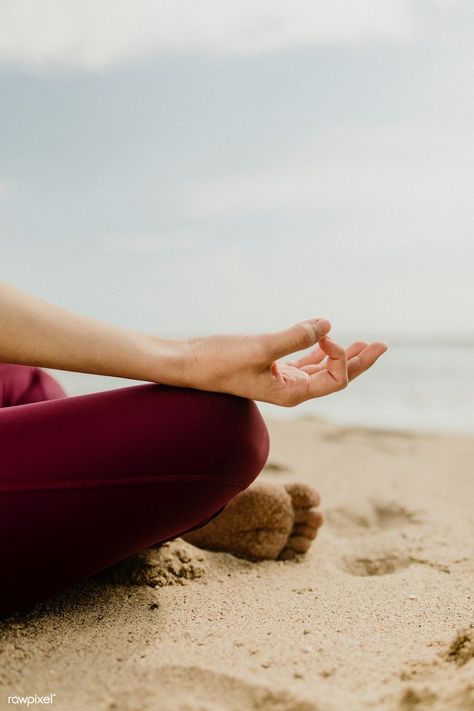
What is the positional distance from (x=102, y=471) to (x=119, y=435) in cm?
7

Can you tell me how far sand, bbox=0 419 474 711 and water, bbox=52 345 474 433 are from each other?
14.3 ft

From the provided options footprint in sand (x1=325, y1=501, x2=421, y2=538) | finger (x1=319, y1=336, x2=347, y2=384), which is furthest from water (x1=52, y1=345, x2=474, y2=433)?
finger (x1=319, y1=336, x2=347, y2=384)

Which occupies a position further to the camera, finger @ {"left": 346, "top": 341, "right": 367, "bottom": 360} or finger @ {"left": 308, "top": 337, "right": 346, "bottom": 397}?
finger @ {"left": 346, "top": 341, "right": 367, "bottom": 360}

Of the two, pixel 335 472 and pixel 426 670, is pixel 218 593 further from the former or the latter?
pixel 335 472

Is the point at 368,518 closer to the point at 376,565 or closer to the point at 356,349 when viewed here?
the point at 376,565

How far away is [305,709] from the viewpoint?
1030 millimetres

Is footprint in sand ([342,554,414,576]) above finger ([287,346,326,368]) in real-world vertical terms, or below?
below

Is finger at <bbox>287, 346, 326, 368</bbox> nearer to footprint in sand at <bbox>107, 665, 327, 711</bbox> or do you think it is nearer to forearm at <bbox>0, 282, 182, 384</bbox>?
forearm at <bbox>0, 282, 182, 384</bbox>

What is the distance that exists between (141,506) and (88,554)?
0.15m

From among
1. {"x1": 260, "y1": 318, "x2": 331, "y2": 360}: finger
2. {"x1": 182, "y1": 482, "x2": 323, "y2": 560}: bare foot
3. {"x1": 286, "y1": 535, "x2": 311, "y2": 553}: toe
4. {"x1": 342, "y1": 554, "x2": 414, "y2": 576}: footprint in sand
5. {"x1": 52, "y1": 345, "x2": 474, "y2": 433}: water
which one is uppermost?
{"x1": 260, "y1": 318, "x2": 331, "y2": 360}: finger

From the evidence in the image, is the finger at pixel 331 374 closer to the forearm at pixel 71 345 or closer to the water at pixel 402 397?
the forearm at pixel 71 345

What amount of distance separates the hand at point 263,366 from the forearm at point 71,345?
0.05 m

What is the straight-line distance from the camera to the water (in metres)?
6.94

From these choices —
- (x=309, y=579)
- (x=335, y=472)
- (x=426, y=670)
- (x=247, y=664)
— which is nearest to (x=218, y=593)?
(x=309, y=579)
